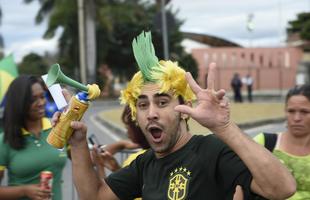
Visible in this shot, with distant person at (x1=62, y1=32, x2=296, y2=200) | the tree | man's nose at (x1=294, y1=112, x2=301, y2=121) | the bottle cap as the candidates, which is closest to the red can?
distant person at (x1=62, y1=32, x2=296, y2=200)

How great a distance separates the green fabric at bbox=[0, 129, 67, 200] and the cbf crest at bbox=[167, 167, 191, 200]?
4.33 feet

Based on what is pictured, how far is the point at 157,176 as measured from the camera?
8.12 feet

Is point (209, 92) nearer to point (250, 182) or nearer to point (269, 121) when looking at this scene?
point (250, 182)

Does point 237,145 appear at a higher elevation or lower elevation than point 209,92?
lower

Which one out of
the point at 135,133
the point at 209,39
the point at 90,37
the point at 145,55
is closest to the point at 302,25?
the point at 90,37

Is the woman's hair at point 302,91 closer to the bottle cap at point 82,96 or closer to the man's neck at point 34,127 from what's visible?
the bottle cap at point 82,96

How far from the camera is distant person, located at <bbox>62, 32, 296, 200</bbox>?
6.83 feet

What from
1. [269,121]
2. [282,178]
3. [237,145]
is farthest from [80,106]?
[269,121]

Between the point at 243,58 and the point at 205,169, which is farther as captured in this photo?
the point at 243,58

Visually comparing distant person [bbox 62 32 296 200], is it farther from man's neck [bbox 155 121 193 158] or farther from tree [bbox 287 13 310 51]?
tree [bbox 287 13 310 51]

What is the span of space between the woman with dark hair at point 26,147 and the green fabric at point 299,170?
50.0 inches

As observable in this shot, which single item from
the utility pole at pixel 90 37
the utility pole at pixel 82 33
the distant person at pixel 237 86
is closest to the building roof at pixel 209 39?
the utility pole at pixel 90 37

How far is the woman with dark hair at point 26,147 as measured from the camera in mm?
3422

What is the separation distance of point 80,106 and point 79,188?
0.41 meters
